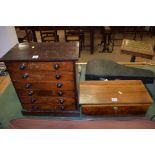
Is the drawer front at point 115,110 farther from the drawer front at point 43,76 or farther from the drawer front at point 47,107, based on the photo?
A: the drawer front at point 43,76

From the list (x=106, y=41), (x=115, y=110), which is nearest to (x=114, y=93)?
(x=115, y=110)

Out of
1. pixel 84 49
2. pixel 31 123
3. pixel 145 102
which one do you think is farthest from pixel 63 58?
pixel 84 49

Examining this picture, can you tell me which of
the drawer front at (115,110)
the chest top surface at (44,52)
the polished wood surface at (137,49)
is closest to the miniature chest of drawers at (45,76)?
the chest top surface at (44,52)

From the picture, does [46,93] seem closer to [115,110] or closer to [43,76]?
[43,76]

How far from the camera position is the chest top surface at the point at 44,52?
5.01ft

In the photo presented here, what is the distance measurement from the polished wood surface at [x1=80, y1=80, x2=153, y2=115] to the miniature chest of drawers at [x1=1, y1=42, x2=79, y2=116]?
8.1 inches

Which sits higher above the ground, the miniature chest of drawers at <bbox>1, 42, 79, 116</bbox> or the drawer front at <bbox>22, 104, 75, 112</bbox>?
the miniature chest of drawers at <bbox>1, 42, 79, 116</bbox>

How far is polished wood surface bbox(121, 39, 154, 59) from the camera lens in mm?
2725

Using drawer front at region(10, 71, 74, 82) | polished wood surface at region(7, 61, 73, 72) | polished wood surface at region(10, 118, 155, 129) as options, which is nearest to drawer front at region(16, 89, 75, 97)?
drawer front at region(10, 71, 74, 82)

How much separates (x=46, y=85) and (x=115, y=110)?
1.01 m

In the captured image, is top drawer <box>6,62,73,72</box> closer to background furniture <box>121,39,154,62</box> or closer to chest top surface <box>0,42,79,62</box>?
chest top surface <box>0,42,79,62</box>

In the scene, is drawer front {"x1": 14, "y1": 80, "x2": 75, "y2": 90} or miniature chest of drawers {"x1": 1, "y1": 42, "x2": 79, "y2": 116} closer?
miniature chest of drawers {"x1": 1, "y1": 42, "x2": 79, "y2": 116}

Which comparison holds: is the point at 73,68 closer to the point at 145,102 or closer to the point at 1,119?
the point at 145,102

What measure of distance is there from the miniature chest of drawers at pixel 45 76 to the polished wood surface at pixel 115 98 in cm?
20
